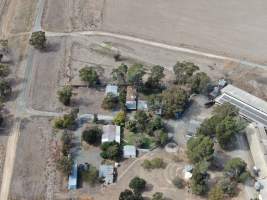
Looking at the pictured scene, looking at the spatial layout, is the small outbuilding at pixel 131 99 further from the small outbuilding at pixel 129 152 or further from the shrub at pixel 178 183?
the shrub at pixel 178 183

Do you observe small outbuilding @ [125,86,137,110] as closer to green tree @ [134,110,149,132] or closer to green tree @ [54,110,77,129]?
green tree @ [134,110,149,132]

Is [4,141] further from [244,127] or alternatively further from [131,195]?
[244,127]

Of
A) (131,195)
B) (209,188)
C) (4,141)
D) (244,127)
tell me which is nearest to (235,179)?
(209,188)

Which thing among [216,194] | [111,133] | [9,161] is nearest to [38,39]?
[111,133]

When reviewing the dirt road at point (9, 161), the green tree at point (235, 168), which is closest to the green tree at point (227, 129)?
the green tree at point (235, 168)

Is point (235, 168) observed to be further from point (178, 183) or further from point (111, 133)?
point (111, 133)

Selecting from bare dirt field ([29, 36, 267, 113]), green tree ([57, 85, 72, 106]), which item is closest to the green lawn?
bare dirt field ([29, 36, 267, 113])
